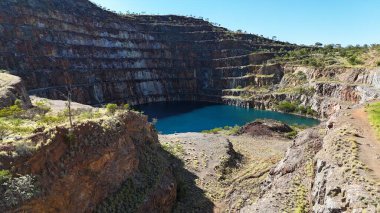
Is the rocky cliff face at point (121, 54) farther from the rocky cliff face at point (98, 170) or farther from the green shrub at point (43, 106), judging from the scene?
Answer: the rocky cliff face at point (98, 170)

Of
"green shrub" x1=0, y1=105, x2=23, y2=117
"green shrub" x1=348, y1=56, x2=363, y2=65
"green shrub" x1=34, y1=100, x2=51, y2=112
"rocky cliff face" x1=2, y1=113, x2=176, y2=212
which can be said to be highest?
"green shrub" x1=348, y1=56, x2=363, y2=65

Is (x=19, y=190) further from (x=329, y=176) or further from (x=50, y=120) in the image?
(x=329, y=176)

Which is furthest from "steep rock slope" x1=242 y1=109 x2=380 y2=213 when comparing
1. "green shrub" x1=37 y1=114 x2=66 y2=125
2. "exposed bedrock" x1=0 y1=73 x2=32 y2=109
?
"exposed bedrock" x1=0 y1=73 x2=32 y2=109

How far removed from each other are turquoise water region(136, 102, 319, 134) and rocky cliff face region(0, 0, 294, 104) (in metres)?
9.71

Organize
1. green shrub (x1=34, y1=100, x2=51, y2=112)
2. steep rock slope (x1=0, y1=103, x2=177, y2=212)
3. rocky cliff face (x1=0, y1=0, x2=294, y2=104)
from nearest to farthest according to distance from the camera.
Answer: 1. steep rock slope (x1=0, y1=103, x2=177, y2=212)
2. green shrub (x1=34, y1=100, x2=51, y2=112)
3. rocky cliff face (x1=0, y1=0, x2=294, y2=104)

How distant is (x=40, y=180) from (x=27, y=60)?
76.0 metres

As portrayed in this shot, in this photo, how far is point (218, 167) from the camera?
48781 mm

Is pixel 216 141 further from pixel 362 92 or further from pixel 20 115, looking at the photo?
pixel 362 92

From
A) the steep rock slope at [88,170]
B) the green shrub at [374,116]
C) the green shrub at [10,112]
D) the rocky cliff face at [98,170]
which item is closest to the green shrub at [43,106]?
the green shrub at [10,112]

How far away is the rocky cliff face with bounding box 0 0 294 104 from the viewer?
95.3 m

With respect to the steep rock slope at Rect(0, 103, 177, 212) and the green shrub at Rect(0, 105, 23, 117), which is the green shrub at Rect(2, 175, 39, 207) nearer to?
the steep rock slope at Rect(0, 103, 177, 212)

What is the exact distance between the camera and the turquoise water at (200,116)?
88875 millimetres

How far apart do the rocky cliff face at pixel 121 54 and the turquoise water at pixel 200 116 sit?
31.8 ft

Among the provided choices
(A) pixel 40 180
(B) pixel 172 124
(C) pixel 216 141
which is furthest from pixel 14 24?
(A) pixel 40 180
